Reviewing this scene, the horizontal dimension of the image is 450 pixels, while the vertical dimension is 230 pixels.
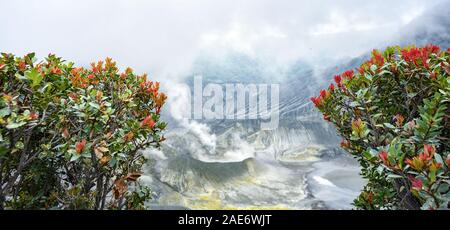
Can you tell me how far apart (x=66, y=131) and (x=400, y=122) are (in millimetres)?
2080

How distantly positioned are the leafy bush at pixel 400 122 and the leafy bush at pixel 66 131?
1425 mm

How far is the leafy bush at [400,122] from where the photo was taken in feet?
5.47

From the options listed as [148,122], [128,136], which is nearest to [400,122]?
[148,122]

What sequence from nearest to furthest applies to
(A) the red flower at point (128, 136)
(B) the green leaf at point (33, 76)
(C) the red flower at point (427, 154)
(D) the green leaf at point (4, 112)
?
(C) the red flower at point (427, 154) → (D) the green leaf at point (4, 112) → (B) the green leaf at point (33, 76) → (A) the red flower at point (128, 136)

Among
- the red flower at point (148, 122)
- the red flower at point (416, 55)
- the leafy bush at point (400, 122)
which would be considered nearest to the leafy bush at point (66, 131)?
the red flower at point (148, 122)

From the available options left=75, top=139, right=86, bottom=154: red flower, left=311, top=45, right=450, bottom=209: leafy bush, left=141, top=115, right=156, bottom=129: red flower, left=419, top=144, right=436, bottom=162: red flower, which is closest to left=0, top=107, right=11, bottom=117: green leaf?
left=75, top=139, right=86, bottom=154: red flower

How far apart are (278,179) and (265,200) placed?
1.14m

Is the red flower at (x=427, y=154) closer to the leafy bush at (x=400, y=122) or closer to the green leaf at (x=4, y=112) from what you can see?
the leafy bush at (x=400, y=122)

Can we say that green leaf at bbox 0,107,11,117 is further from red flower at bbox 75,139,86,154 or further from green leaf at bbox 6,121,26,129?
red flower at bbox 75,139,86,154

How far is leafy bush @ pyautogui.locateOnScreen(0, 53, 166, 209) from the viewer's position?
1.92 meters

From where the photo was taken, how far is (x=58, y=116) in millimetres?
2094

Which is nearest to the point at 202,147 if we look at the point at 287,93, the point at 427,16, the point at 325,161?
the point at 325,161

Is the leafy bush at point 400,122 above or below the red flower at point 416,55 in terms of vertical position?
below

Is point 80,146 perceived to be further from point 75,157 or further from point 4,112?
point 4,112
